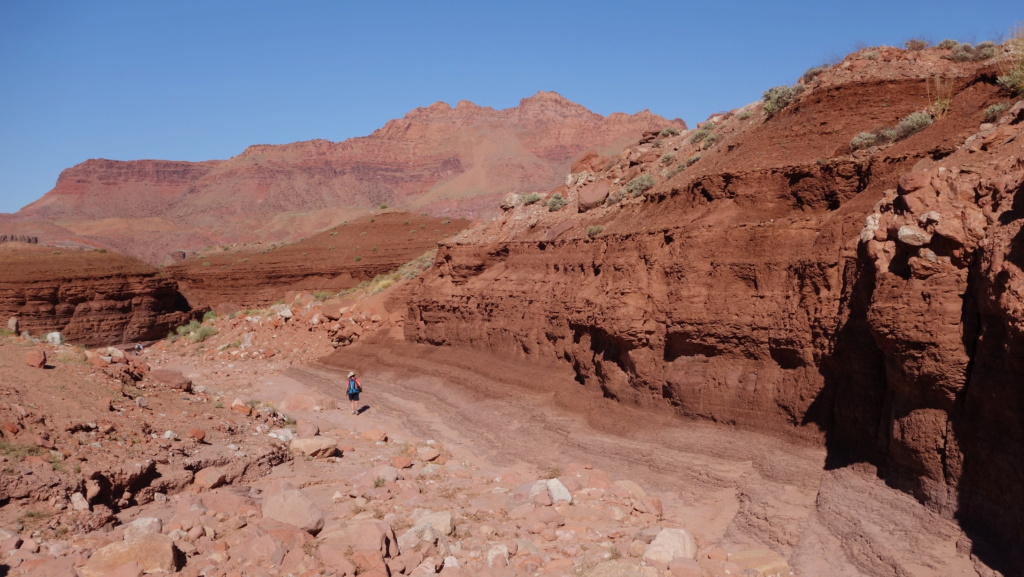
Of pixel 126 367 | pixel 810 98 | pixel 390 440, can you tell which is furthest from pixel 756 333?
pixel 126 367

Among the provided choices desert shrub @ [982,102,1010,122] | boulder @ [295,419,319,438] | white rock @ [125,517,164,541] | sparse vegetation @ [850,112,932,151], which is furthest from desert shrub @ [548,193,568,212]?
white rock @ [125,517,164,541]

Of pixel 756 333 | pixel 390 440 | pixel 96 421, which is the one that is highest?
pixel 756 333

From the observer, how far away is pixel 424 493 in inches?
435

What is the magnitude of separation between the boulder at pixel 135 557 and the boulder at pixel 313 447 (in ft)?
18.5

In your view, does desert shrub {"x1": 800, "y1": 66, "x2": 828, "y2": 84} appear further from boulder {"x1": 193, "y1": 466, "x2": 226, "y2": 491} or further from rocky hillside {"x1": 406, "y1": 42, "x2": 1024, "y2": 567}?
boulder {"x1": 193, "y1": 466, "x2": 226, "y2": 491}

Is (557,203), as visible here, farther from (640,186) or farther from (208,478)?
(208,478)

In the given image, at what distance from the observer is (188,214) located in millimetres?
119812

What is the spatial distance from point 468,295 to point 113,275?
66.7 feet

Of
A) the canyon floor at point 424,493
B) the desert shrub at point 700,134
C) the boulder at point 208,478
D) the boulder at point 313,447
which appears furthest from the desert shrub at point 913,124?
the boulder at point 208,478

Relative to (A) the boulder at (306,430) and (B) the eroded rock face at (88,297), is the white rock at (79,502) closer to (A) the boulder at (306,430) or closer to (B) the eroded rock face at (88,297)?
(A) the boulder at (306,430)

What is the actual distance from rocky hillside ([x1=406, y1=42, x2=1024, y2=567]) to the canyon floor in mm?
561

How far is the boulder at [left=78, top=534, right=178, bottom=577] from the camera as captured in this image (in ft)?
22.8

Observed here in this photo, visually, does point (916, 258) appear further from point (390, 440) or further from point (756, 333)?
point (390, 440)

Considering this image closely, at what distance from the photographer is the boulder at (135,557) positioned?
22.8ft
